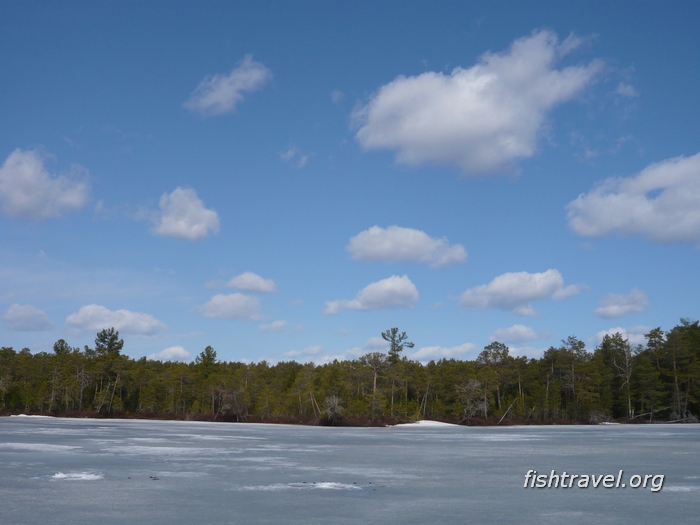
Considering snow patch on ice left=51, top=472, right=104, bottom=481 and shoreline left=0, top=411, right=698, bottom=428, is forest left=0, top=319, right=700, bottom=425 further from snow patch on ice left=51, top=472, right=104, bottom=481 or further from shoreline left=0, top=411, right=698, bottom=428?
snow patch on ice left=51, top=472, right=104, bottom=481

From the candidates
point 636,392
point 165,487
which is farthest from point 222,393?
point 165,487

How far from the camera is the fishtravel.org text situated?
15.8m

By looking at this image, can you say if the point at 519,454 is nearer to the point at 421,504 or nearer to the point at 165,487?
the point at 421,504

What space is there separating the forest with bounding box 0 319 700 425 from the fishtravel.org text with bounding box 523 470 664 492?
58.9m

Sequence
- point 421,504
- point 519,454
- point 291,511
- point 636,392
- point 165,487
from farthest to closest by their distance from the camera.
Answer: point 636,392
point 519,454
point 165,487
point 421,504
point 291,511

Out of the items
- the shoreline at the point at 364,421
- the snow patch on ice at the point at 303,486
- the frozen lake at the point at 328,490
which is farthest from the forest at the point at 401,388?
the snow patch on ice at the point at 303,486

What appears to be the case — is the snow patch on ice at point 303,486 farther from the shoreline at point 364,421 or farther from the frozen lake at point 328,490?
the shoreline at point 364,421

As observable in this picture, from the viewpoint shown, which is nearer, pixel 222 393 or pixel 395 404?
pixel 395 404

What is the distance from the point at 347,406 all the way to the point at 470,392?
18.0 metres

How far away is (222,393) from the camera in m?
94.9

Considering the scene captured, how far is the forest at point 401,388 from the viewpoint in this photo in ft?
275

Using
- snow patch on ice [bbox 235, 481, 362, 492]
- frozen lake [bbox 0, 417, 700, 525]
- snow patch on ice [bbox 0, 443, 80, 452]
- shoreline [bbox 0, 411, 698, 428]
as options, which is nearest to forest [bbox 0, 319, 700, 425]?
shoreline [bbox 0, 411, 698, 428]

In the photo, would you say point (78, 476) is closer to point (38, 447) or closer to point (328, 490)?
point (328, 490)

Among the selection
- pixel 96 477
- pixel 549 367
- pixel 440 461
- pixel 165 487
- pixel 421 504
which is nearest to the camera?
pixel 421 504
